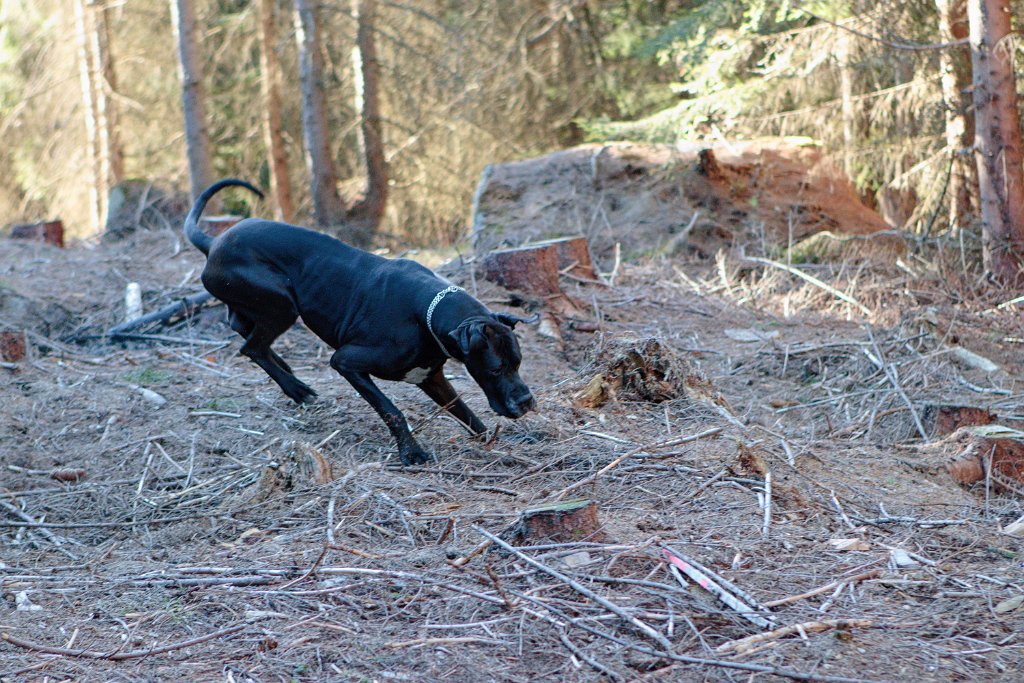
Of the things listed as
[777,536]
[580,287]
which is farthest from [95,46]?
[777,536]

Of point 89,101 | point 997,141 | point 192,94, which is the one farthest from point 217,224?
point 89,101

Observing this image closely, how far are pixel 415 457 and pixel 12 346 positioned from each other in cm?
427

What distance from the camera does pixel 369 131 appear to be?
1638 centimetres

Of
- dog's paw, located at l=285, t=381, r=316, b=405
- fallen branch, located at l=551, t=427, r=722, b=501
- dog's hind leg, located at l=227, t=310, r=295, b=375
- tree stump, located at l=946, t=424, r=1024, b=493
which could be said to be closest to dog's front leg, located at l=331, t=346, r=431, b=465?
dog's paw, located at l=285, t=381, r=316, b=405

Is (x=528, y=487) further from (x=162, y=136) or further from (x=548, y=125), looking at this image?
(x=162, y=136)

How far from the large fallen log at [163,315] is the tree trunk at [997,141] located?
7.79 m

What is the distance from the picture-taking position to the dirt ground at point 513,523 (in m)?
3.59

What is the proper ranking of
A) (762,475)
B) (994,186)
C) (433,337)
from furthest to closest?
(994,186) < (433,337) < (762,475)

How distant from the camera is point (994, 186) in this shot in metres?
9.89

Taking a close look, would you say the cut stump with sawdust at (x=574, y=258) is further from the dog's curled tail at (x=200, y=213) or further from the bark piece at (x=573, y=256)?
the dog's curled tail at (x=200, y=213)

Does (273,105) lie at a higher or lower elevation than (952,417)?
higher

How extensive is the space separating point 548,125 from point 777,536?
16340 mm

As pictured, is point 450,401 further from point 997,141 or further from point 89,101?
point 89,101

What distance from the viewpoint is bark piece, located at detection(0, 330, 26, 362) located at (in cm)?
788
